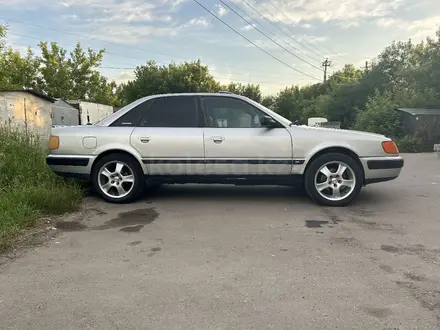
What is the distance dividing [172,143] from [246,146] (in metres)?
1.11

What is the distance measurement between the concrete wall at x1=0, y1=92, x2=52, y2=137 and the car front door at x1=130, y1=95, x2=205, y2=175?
10.3 meters

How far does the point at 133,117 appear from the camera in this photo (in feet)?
19.0

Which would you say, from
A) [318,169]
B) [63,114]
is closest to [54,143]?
[318,169]

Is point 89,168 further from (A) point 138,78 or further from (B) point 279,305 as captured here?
(A) point 138,78

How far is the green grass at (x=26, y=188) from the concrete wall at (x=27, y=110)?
27.8 ft

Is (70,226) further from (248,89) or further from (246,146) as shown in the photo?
(248,89)

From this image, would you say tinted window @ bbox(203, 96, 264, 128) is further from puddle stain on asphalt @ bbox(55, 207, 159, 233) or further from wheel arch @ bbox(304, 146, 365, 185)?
puddle stain on asphalt @ bbox(55, 207, 159, 233)

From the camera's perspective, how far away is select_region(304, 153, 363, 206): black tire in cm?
548

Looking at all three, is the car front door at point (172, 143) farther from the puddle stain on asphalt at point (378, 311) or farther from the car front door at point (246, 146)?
the puddle stain on asphalt at point (378, 311)

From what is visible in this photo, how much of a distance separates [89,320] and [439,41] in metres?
25.5

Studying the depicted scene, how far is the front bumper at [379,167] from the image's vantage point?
18.0 ft

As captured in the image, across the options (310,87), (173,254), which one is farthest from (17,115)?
(310,87)

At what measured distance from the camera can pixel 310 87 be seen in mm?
48625

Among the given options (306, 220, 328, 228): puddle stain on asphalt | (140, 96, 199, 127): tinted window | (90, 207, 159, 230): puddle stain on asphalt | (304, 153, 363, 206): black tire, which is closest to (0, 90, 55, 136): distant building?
(140, 96, 199, 127): tinted window
